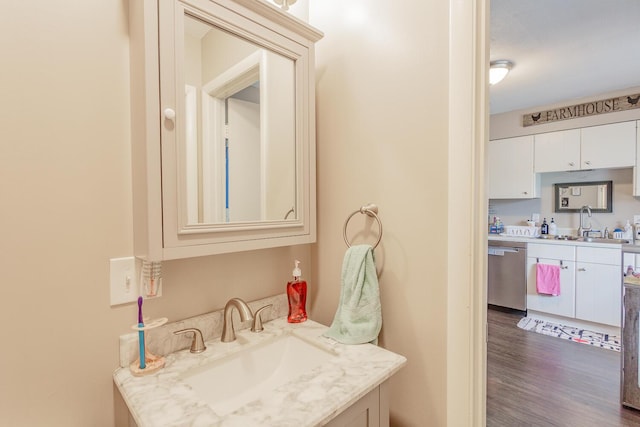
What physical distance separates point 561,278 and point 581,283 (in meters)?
0.16

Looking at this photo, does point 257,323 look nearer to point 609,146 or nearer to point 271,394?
point 271,394

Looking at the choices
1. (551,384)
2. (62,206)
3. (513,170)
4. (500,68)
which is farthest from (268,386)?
(513,170)

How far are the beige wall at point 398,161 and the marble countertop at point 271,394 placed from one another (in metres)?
0.18

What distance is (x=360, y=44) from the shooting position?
3.73ft

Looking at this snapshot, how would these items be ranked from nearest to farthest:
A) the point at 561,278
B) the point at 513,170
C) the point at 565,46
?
1. the point at 565,46
2. the point at 561,278
3. the point at 513,170

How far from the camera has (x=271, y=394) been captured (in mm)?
731

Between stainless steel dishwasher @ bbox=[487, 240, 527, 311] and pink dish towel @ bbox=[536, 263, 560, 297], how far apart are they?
13cm

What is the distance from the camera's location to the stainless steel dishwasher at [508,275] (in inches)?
135

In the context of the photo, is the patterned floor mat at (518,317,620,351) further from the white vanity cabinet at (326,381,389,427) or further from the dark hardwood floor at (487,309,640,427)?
the white vanity cabinet at (326,381,389,427)

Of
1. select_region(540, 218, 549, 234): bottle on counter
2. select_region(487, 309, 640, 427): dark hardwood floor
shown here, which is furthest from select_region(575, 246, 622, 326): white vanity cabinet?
select_region(540, 218, 549, 234): bottle on counter

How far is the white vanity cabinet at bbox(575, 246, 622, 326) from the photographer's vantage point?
9.50 ft

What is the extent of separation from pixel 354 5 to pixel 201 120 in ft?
2.47

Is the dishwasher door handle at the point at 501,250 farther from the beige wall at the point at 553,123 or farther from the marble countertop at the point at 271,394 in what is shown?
the marble countertop at the point at 271,394

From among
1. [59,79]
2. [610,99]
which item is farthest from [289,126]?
[610,99]
